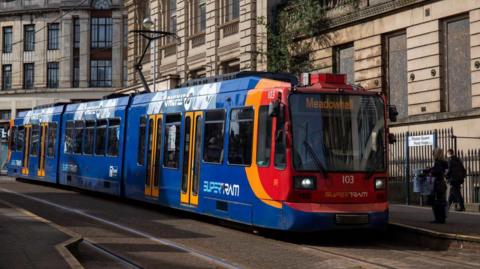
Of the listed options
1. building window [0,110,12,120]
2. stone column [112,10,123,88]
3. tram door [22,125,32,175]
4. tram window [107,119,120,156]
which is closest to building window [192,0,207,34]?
tram door [22,125,32,175]

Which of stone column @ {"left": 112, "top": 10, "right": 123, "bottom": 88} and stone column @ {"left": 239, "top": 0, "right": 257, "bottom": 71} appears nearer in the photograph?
stone column @ {"left": 239, "top": 0, "right": 257, "bottom": 71}

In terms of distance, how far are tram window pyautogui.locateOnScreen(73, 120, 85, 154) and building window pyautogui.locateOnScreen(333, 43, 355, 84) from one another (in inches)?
422

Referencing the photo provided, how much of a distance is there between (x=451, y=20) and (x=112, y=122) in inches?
458

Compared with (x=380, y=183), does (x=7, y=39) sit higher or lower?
higher

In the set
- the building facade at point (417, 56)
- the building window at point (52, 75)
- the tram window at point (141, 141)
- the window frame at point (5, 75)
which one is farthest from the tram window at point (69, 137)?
the window frame at point (5, 75)

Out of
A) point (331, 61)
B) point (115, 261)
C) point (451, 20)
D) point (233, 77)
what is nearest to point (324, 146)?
point (233, 77)

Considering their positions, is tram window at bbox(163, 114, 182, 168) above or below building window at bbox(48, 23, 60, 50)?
below

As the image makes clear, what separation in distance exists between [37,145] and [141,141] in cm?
1122

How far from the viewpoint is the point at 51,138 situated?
27234 millimetres

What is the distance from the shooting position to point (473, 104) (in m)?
22.5

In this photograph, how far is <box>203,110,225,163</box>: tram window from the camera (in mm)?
14831

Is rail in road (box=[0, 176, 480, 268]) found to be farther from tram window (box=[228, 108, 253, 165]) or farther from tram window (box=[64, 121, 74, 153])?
tram window (box=[64, 121, 74, 153])

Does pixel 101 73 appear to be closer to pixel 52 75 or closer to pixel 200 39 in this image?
pixel 52 75

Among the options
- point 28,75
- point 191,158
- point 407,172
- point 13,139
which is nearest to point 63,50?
point 28,75
